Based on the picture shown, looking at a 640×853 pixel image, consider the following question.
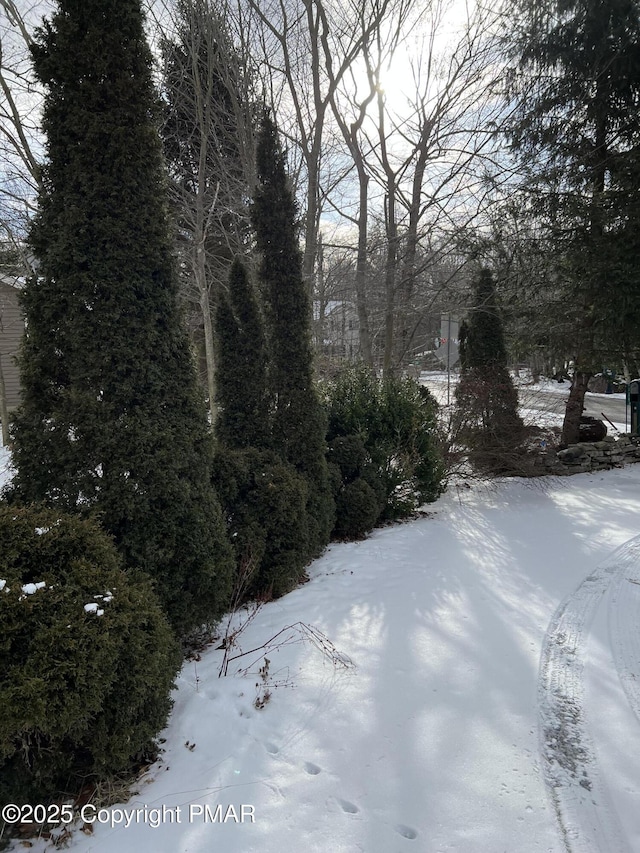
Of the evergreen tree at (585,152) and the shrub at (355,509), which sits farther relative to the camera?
the evergreen tree at (585,152)

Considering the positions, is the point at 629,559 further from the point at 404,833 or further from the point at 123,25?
the point at 123,25

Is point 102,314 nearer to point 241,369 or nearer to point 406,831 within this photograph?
point 241,369

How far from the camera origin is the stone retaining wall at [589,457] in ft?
28.2

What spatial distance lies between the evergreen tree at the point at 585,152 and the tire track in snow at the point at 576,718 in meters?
5.73

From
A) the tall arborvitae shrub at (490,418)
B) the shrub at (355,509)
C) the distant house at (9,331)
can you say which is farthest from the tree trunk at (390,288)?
the distant house at (9,331)

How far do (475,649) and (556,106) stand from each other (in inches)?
392

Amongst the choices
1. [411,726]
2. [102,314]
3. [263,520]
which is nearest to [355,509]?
[263,520]

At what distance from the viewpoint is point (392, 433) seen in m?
6.50

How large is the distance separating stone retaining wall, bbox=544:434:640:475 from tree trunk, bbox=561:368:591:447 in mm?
295

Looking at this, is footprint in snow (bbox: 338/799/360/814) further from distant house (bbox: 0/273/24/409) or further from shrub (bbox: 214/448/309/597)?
distant house (bbox: 0/273/24/409)

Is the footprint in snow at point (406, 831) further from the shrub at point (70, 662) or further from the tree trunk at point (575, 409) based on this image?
the tree trunk at point (575, 409)

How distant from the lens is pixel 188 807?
2.04 meters

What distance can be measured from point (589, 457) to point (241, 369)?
23.5 feet

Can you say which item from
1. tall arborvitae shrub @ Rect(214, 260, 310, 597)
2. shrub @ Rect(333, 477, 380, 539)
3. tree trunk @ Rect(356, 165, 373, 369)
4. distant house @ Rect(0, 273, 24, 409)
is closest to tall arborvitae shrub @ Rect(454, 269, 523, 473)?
shrub @ Rect(333, 477, 380, 539)
